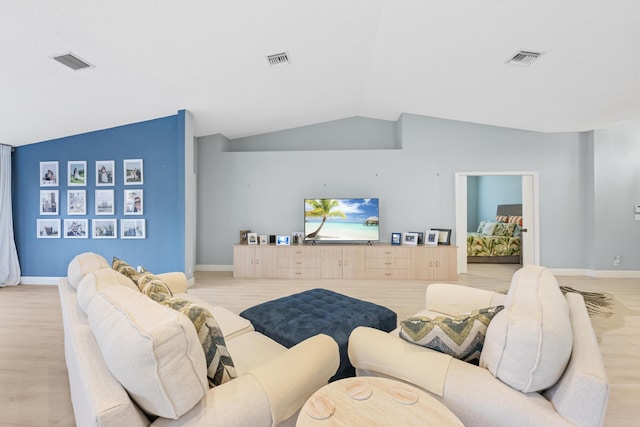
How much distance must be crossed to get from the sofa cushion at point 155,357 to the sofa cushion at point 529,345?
1.03m

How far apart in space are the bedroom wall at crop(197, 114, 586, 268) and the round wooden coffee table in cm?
470

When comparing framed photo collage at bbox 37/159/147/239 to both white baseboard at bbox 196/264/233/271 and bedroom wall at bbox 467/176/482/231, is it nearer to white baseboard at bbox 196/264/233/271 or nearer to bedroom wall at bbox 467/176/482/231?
white baseboard at bbox 196/264/233/271

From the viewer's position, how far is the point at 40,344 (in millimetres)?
2578

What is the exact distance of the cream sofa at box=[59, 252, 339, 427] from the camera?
832 mm

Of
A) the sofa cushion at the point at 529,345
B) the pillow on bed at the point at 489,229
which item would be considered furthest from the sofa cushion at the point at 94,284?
the pillow on bed at the point at 489,229

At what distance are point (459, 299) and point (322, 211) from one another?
3.48 metres

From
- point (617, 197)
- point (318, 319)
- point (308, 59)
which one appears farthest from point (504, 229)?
point (318, 319)

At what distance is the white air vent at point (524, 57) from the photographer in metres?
3.15

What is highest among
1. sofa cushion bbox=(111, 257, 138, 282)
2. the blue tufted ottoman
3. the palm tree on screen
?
the palm tree on screen

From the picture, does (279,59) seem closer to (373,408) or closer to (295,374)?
(295,374)

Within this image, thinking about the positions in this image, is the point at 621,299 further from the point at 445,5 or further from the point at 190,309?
the point at 190,309

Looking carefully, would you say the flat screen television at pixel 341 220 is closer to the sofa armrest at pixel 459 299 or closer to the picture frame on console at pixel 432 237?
the picture frame on console at pixel 432 237

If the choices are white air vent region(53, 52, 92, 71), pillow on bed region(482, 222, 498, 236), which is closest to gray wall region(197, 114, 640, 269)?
pillow on bed region(482, 222, 498, 236)

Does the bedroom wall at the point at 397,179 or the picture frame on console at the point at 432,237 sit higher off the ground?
the bedroom wall at the point at 397,179
